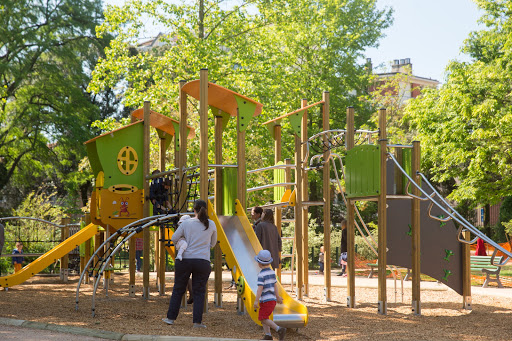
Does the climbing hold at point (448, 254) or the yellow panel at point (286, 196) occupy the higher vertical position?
the yellow panel at point (286, 196)

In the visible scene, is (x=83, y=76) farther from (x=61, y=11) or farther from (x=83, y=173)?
(x=83, y=173)

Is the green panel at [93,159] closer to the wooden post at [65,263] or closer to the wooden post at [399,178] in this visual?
the wooden post at [65,263]

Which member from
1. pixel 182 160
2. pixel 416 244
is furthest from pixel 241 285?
pixel 416 244

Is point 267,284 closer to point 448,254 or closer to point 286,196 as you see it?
point 448,254

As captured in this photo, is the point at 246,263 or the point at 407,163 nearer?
the point at 246,263

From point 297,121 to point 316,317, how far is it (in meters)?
4.07

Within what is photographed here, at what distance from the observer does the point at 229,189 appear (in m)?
10.5

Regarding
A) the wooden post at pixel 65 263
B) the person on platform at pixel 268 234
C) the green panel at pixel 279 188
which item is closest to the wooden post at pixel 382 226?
the person on platform at pixel 268 234

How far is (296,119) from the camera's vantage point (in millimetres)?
12102

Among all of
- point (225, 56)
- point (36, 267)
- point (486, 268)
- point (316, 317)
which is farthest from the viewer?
point (225, 56)

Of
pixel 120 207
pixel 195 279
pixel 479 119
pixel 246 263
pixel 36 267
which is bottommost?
pixel 36 267

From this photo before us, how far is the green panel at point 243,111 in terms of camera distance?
33.7 feet

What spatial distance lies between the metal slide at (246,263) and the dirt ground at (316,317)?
259 millimetres

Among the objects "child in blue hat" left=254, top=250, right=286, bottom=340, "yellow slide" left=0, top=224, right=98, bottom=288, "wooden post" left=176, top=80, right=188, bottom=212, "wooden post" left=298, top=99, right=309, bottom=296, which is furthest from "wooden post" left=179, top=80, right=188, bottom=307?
"yellow slide" left=0, top=224, right=98, bottom=288
